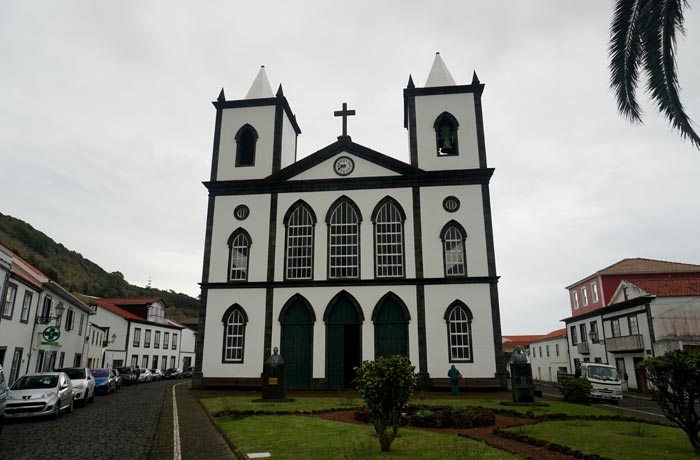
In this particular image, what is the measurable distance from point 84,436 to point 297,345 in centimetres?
1448

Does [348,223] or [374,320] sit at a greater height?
[348,223]

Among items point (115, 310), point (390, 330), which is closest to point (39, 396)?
point (390, 330)

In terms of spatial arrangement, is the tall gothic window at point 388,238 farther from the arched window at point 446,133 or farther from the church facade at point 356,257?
the arched window at point 446,133

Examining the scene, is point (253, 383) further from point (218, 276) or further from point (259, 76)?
point (259, 76)

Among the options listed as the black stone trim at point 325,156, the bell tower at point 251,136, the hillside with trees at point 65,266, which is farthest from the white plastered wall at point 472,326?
the hillside with trees at point 65,266

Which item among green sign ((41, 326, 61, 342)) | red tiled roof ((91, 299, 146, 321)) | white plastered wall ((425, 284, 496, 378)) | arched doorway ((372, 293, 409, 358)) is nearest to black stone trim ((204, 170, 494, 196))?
white plastered wall ((425, 284, 496, 378))

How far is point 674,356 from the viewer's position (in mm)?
9195

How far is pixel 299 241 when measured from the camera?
87.8ft

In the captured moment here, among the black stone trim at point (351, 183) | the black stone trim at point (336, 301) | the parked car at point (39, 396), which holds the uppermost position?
the black stone trim at point (351, 183)

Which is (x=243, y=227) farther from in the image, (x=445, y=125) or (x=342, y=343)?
(x=445, y=125)

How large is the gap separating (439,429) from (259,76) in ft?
81.8

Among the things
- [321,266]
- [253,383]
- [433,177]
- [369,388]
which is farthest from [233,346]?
[369,388]

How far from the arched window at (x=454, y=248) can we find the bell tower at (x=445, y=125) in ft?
11.0

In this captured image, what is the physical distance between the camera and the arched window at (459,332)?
2397 cm
